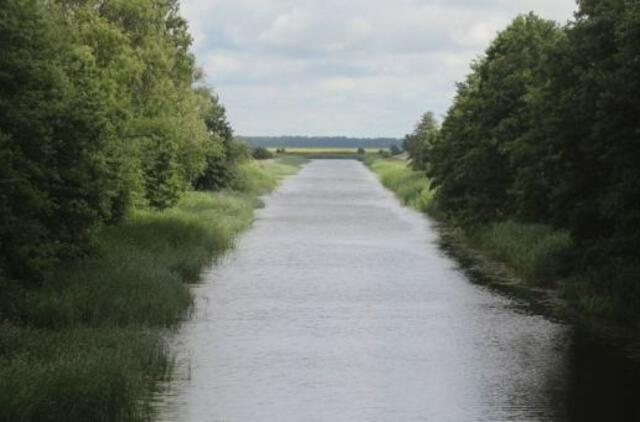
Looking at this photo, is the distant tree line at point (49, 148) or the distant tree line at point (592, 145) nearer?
the distant tree line at point (49, 148)

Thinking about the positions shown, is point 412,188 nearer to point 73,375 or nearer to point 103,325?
point 103,325

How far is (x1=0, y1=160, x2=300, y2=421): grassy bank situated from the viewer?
19.0 meters

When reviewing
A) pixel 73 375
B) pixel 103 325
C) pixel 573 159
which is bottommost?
pixel 103 325

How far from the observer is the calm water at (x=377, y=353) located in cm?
2217

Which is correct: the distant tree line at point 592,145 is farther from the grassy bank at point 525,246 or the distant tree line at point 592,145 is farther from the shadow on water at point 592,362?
the shadow on water at point 592,362

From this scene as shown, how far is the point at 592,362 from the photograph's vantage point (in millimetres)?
26547

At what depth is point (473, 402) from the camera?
22797 mm

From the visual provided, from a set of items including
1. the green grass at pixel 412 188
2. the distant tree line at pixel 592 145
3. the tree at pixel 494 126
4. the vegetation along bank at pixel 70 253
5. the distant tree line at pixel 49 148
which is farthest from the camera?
the green grass at pixel 412 188

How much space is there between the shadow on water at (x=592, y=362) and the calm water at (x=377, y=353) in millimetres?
A: 61

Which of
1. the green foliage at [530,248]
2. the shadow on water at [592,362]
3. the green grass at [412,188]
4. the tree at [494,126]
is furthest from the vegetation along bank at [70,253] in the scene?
the green grass at [412,188]

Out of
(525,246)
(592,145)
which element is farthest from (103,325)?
(525,246)

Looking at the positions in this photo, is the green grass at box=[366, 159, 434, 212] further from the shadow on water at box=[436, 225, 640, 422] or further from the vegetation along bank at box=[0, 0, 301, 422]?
the vegetation along bank at box=[0, 0, 301, 422]

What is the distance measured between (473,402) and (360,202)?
7205cm

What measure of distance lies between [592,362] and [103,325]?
12.1 metres
